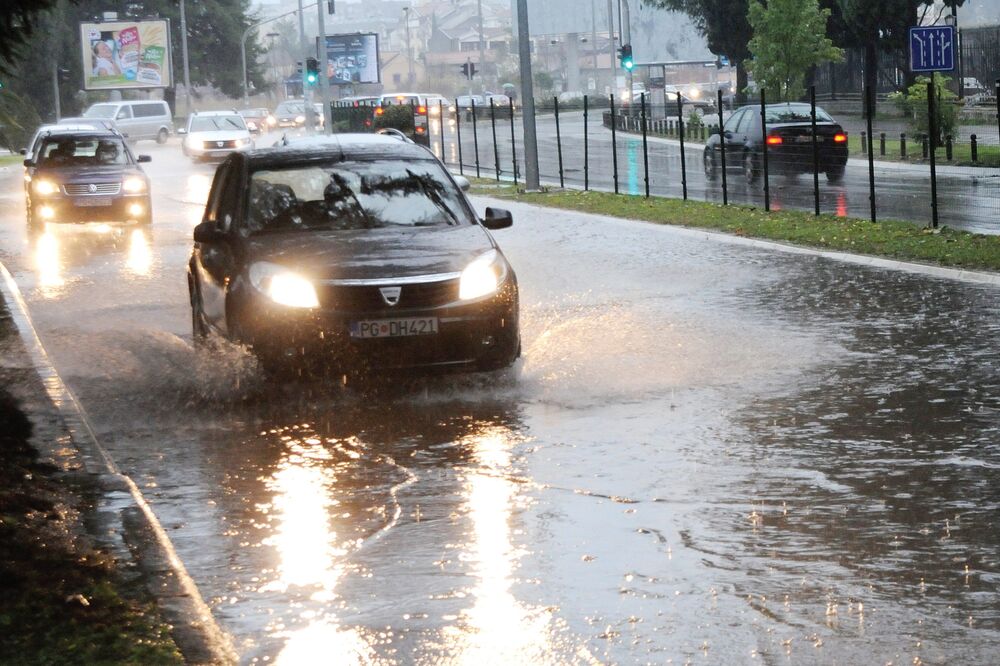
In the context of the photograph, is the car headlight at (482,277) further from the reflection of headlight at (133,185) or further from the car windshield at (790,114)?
the car windshield at (790,114)

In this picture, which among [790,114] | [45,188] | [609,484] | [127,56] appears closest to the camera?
[609,484]

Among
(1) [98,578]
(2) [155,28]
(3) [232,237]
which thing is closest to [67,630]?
(1) [98,578]

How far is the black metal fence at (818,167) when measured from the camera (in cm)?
2314

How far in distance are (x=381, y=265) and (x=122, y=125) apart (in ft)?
206

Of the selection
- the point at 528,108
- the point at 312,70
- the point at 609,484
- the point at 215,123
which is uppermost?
the point at 312,70

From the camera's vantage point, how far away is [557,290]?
15.3 metres

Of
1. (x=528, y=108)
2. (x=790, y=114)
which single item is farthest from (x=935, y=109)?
(x=528, y=108)

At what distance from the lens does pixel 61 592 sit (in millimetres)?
5797

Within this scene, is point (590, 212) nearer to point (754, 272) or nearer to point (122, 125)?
point (754, 272)

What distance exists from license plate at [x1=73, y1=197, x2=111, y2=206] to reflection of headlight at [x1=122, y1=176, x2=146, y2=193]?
0.32 m

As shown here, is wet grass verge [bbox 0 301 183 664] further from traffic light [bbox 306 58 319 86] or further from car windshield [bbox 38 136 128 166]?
traffic light [bbox 306 58 319 86]

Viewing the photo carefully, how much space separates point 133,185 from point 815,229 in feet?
37.4

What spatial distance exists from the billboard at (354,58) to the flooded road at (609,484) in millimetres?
89641

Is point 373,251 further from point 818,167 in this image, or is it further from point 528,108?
point 528,108
